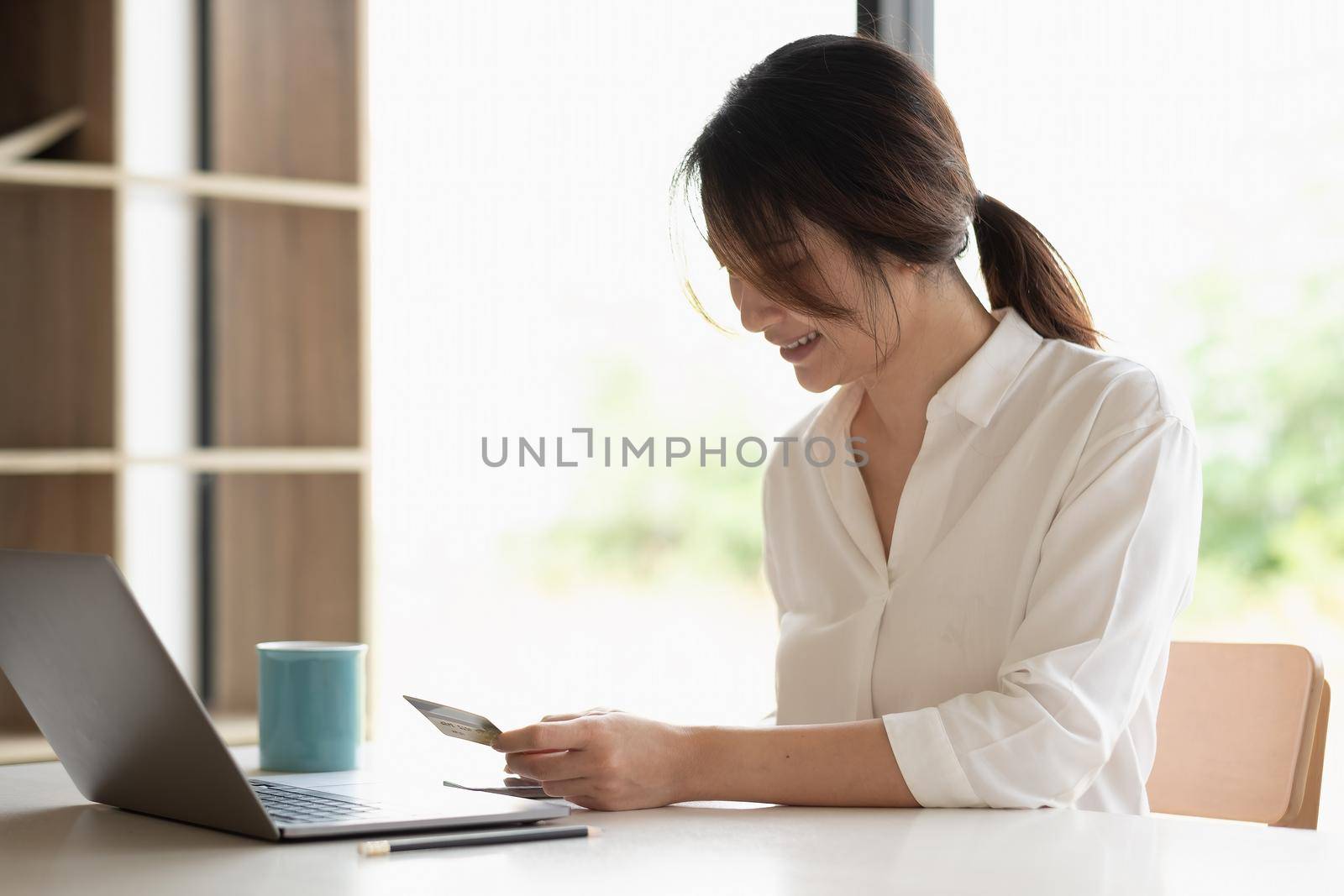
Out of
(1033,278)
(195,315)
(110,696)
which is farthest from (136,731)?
(195,315)

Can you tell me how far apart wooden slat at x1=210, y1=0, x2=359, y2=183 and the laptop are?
1.25 metres

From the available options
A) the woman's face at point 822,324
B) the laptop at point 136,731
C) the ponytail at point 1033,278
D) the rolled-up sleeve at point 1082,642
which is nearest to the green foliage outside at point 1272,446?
the ponytail at point 1033,278

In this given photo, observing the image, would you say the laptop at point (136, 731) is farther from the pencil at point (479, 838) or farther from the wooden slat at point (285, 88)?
the wooden slat at point (285, 88)

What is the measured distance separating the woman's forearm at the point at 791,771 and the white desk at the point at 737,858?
0.04m

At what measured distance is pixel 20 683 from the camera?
37.7 inches

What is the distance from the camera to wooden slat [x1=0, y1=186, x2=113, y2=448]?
6.16ft

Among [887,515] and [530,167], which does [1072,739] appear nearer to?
[887,515]

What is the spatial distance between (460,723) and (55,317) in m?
1.25

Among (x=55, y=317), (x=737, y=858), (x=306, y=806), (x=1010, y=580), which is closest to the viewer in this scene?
(x=737, y=858)

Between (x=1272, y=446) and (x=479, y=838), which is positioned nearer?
(x=479, y=838)

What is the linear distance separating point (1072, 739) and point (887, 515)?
0.40 m

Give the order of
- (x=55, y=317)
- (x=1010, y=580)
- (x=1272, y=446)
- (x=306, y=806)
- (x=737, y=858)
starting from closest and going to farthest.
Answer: (x=737, y=858) → (x=306, y=806) → (x=1010, y=580) → (x=55, y=317) → (x=1272, y=446)

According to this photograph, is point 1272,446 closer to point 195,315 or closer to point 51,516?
point 195,315

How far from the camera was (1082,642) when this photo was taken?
1052 millimetres
